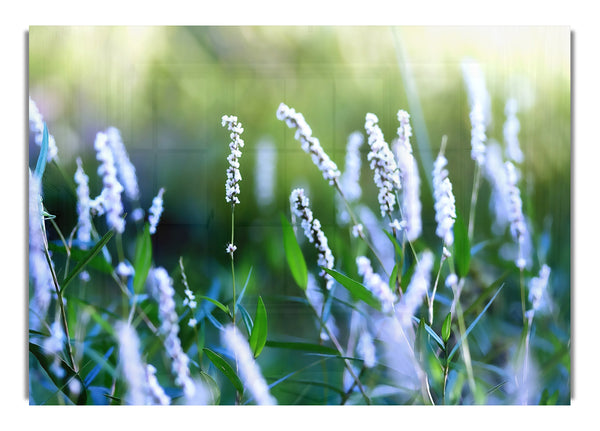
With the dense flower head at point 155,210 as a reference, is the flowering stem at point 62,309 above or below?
below

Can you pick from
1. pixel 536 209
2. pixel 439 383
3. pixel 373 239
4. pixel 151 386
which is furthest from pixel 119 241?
pixel 536 209

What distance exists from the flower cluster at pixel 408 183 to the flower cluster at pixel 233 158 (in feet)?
1.52

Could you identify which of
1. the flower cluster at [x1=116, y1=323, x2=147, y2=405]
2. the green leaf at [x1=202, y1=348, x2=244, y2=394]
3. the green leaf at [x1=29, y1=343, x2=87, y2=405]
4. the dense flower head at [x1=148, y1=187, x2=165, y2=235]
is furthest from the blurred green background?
the green leaf at [x1=29, y1=343, x2=87, y2=405]

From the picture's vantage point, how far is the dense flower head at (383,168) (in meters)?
1.88

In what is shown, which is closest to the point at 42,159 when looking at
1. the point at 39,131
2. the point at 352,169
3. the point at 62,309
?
the point at 39,131

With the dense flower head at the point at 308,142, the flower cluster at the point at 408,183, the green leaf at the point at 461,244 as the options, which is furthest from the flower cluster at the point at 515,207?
the dense flower head at the point at 308,142

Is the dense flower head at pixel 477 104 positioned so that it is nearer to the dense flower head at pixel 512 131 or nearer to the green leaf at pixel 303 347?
the dense flower head at pixel 512 131

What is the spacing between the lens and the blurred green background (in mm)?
1900

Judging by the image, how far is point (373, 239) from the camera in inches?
75.6

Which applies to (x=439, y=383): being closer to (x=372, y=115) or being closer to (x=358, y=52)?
(x=372, y=115)

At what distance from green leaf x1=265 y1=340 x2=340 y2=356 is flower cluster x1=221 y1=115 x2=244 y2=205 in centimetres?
43

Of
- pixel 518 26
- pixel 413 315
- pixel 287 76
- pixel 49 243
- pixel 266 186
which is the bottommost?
pixel 413 315

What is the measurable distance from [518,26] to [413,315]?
917 mm

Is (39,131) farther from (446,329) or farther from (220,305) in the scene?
(446,329)
